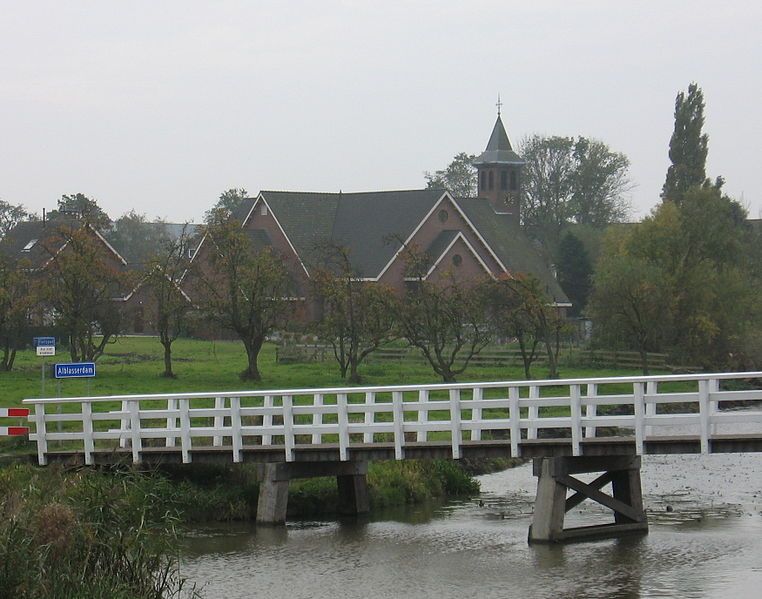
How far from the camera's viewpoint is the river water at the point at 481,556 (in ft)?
71.0

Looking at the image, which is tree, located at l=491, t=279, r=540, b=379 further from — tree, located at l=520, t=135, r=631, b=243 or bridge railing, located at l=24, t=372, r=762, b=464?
tree, located at l=520, t=135, r=631, b=243

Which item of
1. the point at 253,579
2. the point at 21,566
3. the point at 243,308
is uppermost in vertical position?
the point at 243,308

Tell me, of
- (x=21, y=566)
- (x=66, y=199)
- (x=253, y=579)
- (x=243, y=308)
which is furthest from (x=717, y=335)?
(x=66, y=199)

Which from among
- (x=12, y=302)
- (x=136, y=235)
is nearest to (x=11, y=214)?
(x=136, y=235)

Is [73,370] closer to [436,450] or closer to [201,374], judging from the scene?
[436,450]

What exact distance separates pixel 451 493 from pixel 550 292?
50138 millimetres

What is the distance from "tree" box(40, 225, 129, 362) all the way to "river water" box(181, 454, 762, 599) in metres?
24.8

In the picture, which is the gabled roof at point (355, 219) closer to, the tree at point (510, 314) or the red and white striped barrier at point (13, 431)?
the tree at point (510, 314)

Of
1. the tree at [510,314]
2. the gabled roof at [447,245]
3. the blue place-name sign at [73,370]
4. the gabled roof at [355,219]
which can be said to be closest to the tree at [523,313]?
the tree at [510,314]

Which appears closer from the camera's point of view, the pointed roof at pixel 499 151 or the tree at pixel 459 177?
the pointed roof at pixel 499 151

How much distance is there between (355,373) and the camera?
170ft

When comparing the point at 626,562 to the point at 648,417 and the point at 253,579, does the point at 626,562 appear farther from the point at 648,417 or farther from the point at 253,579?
the point at 253,579

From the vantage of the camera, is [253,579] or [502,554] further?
[502,554]

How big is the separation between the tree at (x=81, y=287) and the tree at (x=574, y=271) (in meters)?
47.1
